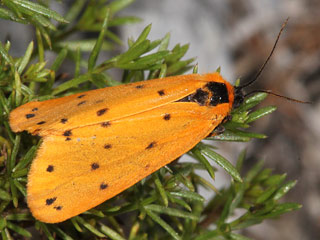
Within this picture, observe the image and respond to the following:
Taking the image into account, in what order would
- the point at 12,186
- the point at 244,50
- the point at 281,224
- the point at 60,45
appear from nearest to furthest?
the point at 12,186, the point at 60,45, the point at 281,224, the point at 244,50

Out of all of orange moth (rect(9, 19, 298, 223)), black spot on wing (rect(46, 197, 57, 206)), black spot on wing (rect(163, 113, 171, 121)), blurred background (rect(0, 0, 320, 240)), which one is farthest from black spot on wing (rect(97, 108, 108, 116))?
blurred background (rect(0, 0, 320, 240))

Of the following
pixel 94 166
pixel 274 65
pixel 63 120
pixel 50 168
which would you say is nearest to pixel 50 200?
pixel 50 168

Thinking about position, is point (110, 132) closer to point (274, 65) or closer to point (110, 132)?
point (110, 132)

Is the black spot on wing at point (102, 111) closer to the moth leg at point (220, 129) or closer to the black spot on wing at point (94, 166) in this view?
the black spot on wing at point (94, 166)

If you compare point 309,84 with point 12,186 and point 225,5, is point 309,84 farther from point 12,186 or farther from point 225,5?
point 12,186

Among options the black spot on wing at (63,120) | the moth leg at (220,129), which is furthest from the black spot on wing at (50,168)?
the moth leg at (220,129)

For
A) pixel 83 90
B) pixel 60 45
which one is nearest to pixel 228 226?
pixel 83 90

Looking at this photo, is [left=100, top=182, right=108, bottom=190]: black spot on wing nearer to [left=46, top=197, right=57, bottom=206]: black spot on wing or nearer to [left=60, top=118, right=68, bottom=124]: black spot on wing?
[left=46, top=197, right=57, bottom=206]: black spot on wing
